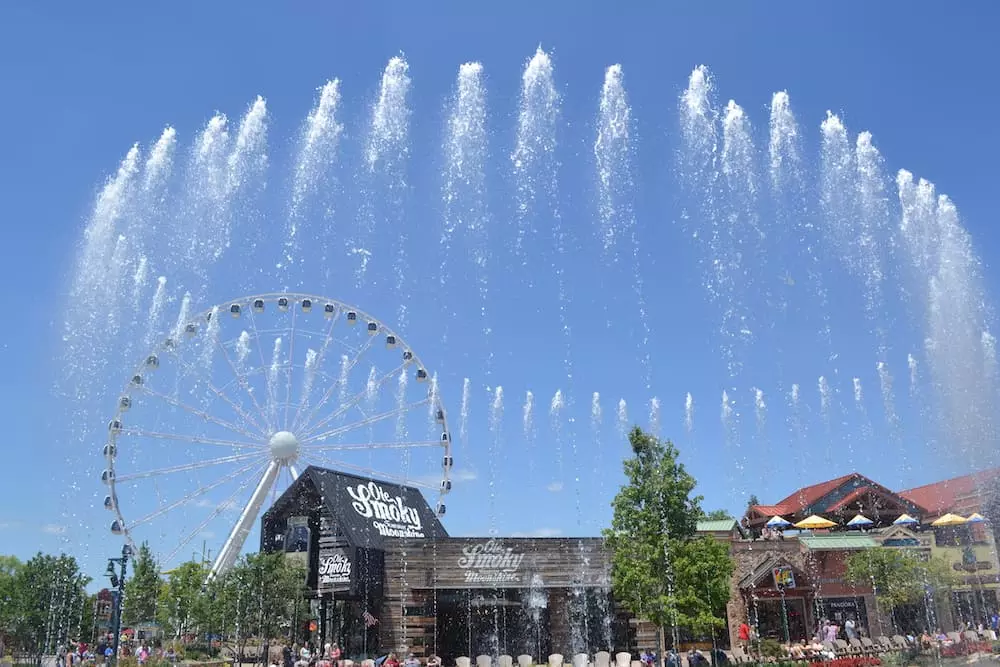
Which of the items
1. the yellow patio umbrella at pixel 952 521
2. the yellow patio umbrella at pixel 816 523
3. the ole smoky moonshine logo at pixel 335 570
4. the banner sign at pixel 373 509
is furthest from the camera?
the yellow patio umbrella at pixel 816 523

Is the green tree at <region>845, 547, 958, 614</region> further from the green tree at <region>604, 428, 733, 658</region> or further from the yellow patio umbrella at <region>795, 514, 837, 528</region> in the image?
the green tree at <region>604, 428, 733, 658</region>

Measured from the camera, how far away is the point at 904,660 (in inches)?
981

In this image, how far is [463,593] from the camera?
37.6 metres

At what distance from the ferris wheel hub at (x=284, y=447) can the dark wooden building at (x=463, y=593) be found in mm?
5680

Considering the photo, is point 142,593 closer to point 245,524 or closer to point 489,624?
point 245,524

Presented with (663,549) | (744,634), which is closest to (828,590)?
(744,634)

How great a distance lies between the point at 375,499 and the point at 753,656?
70.9 feet

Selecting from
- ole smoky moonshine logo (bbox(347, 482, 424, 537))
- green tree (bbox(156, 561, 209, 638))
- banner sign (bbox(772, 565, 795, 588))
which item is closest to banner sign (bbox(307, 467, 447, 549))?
ole smoky moonshine logo (bbox(347, 482, 424, 537))

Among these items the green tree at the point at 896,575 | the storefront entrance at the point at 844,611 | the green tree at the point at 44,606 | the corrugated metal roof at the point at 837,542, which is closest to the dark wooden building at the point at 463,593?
the storefront entrance at the point at 844,611

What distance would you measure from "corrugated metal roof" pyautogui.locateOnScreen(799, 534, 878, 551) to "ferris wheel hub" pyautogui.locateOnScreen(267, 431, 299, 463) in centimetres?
2777

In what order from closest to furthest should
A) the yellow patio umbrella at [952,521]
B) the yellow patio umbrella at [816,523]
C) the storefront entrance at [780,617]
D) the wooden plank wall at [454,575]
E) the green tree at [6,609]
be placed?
1. the yellow patio umbrella at [952,521]
2. the wooden plank wall at [454,575]
3. the storefront entrance at [780,617]
4. the green tree at [6,609]
5. the yellow patio umbrella at [816,523]

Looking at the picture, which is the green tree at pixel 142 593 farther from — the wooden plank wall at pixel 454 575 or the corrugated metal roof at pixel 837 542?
the corrugated metal roof at pixel 837 542

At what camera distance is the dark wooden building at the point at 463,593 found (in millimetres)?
36188

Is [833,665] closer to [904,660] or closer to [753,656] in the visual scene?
[904,660]
